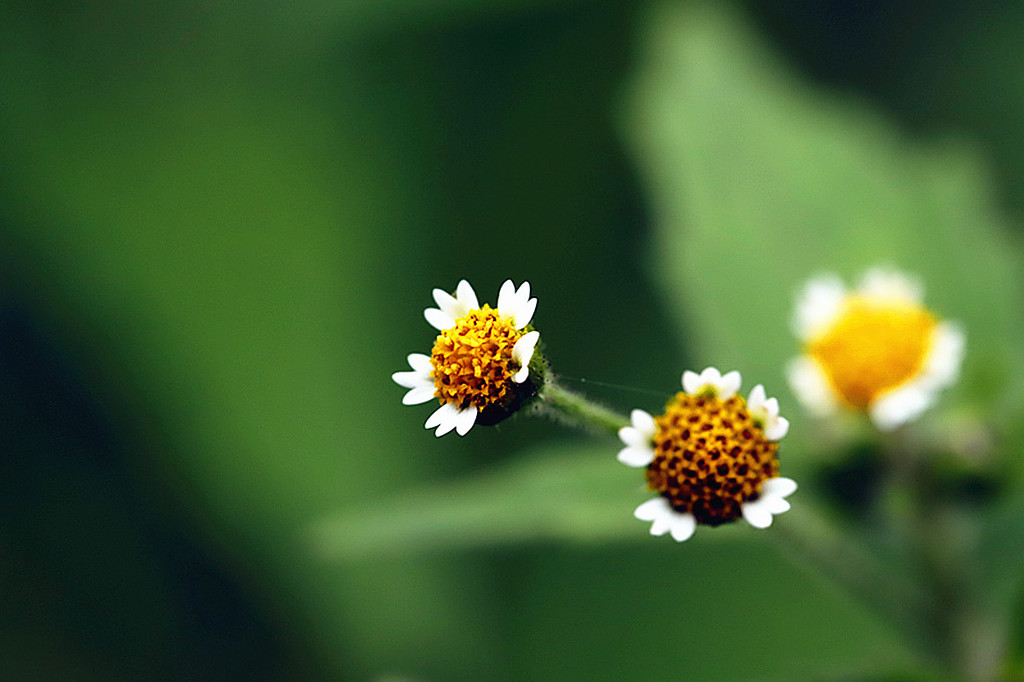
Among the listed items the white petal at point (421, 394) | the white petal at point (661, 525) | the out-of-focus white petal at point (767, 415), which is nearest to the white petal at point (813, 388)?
the out-of-focus white petal at point (767, 415)

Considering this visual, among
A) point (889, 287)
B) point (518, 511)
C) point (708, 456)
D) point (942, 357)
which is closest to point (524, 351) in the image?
point (708, 456)

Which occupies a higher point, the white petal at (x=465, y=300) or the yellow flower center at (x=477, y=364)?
the white petal at (x=465, y=300)

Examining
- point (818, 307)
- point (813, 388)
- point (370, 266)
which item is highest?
point (370, 266)

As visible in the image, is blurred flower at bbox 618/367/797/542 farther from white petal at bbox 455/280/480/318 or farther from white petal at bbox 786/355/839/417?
white petal at bbox 786/355/839/417

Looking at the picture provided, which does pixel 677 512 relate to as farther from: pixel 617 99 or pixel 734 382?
pixel 617 99

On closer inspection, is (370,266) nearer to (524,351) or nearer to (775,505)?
(524,351)

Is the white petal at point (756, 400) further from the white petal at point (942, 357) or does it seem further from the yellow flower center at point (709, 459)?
the white petal at point (942, 357)

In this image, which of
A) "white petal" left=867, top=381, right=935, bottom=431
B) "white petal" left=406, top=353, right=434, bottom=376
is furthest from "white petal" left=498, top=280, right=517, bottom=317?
"white petal" left=867, top=381, right=935, bottom=431
